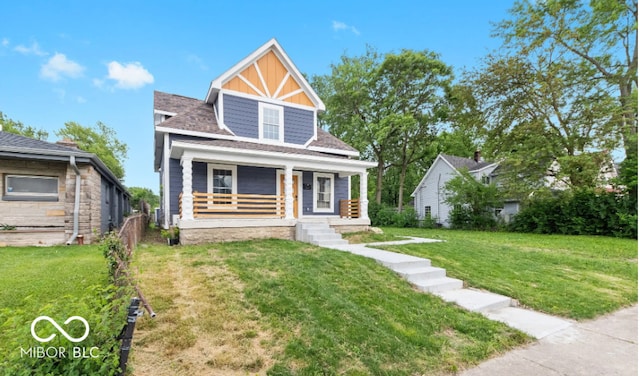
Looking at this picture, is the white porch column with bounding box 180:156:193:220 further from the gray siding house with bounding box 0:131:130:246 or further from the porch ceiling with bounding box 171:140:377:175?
the gray siding house with bounding box 0:131:130:246

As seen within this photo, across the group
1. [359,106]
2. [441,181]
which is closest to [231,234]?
[359,106]

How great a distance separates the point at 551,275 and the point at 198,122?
1115 centimetres

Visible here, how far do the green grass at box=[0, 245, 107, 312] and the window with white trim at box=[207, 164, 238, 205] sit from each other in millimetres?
3972

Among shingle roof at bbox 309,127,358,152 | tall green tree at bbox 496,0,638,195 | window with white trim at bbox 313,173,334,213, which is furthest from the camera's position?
tall green tree at bbox 496,0,638,195

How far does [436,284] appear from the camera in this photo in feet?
17.0

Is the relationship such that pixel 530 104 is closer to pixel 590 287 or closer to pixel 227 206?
pixel 590 287

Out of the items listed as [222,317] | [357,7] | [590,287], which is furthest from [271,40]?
[590,287]

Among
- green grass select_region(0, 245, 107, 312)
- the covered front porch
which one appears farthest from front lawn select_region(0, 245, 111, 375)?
the covered front porch

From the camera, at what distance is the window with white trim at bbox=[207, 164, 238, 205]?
10.4 metres

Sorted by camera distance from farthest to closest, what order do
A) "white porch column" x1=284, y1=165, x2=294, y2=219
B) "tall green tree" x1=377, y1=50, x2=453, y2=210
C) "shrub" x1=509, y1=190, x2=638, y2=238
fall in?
"tall green tree" x1=377, y1=50, x2=453, y2=210 → "shrub" x1=509, y1=190, x2=638, y2=238 → "white porch column" x1=284, y1=165, x2=294, y2=219

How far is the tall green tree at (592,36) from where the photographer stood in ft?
48.3

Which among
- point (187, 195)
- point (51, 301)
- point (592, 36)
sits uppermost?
point (592, 36)

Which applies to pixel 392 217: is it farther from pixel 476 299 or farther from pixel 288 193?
pixel 476 299

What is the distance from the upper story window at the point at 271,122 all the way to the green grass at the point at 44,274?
6671 millimetres
